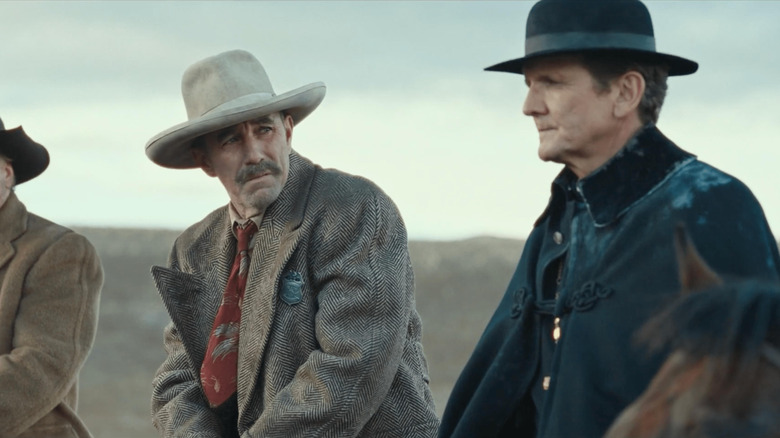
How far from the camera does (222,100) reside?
5.56 m

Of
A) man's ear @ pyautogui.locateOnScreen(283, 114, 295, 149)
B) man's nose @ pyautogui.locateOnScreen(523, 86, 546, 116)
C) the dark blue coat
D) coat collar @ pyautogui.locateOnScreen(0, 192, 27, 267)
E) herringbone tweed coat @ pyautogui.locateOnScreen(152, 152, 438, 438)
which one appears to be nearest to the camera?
the dark blue coat

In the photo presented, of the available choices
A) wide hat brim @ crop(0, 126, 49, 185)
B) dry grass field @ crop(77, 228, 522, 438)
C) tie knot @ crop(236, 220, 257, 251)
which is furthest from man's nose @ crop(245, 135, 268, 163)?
dry grass field @ crop(77, 228, 522, 438)

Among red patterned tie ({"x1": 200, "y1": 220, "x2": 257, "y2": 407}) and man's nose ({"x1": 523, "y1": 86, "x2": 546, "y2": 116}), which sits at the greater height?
man's nose ({"x1": 523, "y1": 86, "x2": 546, "y2": 116})

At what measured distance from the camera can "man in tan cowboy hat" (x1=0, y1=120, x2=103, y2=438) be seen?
252 inches

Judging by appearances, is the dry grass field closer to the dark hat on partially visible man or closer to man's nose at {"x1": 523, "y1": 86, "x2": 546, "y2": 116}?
the dark hat on partially visible man

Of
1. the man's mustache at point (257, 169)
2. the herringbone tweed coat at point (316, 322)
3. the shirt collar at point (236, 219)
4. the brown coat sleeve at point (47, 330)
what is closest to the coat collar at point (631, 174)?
the herringbone tweed coat at point (316, 322)

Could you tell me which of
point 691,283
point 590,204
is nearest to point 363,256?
point 590,204

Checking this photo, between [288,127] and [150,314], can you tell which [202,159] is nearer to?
[288,127]

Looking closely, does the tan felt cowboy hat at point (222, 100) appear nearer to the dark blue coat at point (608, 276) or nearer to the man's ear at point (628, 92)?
the dark blue coat at point (608, 276)

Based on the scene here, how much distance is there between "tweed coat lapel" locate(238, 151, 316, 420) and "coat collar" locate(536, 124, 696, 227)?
149cm

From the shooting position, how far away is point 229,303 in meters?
5.44

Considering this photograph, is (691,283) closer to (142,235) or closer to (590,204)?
(590,204)

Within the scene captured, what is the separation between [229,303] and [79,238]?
143cm

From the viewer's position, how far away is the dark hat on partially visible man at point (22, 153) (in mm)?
6734
